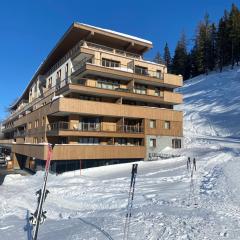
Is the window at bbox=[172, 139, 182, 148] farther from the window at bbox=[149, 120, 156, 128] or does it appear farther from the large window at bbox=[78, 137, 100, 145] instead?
the large window at bbox=[78, 137, 100, 145]

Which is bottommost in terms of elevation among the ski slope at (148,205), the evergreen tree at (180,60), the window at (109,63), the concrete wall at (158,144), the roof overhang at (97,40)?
the ski slope at (148,205)

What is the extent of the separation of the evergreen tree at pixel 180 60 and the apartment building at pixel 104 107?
4986cm

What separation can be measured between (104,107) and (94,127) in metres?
2.61

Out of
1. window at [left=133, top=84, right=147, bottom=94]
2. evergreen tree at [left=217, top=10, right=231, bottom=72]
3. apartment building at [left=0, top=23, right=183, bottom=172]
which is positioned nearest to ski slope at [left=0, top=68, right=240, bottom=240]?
apartment building at [left=0, top=23, right=183, bottom=172]

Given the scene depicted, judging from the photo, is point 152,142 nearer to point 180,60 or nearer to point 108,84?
point 108,84

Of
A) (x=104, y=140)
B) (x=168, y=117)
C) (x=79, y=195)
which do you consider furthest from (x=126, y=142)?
(x=79, y=195)

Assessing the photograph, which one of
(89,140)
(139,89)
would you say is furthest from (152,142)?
(89,140)

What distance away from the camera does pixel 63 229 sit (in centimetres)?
1174

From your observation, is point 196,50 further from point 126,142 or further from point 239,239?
point 239,239

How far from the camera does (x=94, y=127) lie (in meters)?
36.4

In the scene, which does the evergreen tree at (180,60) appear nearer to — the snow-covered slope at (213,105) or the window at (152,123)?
the snow-covered slope at (213,105)

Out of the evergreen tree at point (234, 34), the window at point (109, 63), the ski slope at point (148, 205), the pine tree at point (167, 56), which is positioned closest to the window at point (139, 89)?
the window at point (109, 63)

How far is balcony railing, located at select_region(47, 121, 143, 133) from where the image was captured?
35309 millimetres

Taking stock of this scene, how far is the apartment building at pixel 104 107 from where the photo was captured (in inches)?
1377
